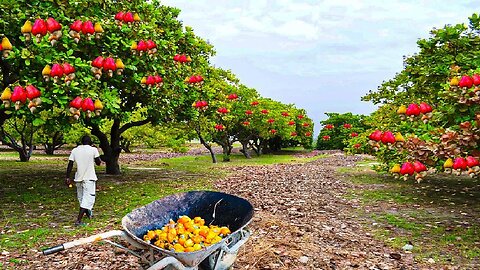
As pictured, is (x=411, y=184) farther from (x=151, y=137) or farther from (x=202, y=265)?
(x=151, y=137)

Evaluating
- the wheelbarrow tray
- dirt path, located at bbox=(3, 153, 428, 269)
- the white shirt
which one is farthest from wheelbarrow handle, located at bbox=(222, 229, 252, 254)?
the white shirt

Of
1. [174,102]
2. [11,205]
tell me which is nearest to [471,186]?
[174,102]

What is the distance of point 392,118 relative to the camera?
58.9 feet

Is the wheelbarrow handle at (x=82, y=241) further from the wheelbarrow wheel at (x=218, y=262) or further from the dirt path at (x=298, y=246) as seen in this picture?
the dirt path at (x=298, y=246)

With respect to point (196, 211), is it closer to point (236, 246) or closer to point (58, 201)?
point (236, 246)

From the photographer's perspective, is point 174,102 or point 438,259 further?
point 174,102

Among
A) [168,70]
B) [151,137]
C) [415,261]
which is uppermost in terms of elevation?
[168,70]

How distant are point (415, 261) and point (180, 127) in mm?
23144

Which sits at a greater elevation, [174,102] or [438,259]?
[174,102]

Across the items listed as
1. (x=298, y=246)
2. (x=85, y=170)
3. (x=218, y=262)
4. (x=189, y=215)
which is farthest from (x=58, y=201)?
(x=218, y=262)

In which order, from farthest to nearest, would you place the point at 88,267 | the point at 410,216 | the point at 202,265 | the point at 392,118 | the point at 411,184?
the point at 411,184 → the point at 392,118 → the point at 410,216 → the point at 88,267 → the point at 202,265

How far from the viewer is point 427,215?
1252 centimetres

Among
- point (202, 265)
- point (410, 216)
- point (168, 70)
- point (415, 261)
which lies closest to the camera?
point (202, 265)

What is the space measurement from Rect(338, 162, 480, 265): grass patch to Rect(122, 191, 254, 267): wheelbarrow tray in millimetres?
4179
